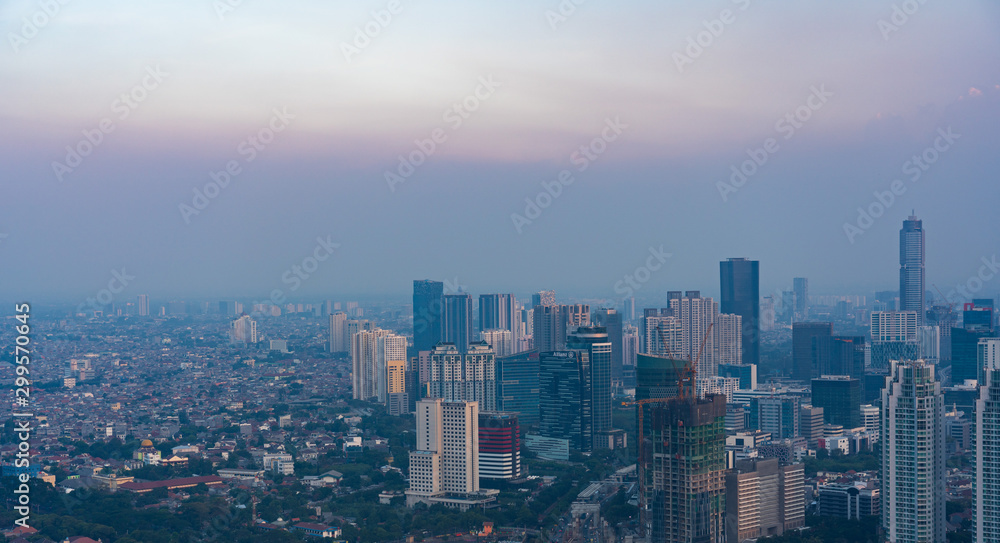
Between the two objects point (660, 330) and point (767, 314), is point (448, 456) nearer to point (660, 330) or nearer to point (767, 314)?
point (660, 330)

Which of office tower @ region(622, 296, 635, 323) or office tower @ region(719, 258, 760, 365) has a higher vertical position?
office tower @ region(719, 258, 760, 365)

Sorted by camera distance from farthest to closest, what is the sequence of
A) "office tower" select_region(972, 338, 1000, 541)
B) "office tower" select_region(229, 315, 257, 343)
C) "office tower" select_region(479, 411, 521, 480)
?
1. "office tower" select_region(229, 315, 257, 343)
2. "office tower" select_region(479, 411, 521, 480)
3. "office tower" select_region(972, 338, 1000, 541)

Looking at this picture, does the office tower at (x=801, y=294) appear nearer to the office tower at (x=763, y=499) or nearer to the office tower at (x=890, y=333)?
the office tower at (x=890, y=333)

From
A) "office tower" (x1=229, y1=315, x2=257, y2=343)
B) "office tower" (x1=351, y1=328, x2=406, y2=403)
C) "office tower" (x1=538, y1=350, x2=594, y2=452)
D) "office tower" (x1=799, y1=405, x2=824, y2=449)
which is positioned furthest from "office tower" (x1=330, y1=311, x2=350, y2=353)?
"office tower" (x1=799, y1=405, x2=824, y2=449)

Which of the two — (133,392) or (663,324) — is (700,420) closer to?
A: (663,324)

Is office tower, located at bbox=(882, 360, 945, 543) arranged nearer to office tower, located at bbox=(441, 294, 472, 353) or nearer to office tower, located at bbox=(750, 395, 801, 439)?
office tower, located at bbox=(750, 395, 801, 439)

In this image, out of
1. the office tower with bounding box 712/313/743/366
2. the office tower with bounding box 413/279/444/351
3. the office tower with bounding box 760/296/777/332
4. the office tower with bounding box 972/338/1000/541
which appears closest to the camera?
the office tower with bounding box 972/338/1000/541

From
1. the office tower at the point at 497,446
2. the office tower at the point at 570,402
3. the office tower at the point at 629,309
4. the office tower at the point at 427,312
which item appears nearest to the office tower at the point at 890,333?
the office tower at the point at 570,402

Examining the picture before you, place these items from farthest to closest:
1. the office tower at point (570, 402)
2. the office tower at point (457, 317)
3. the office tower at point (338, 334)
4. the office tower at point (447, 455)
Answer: the office tower at point (338, 334)
the office tower at point (457, 317)
the office tower at point (570, 402)
the office tower at point (447, 455)
